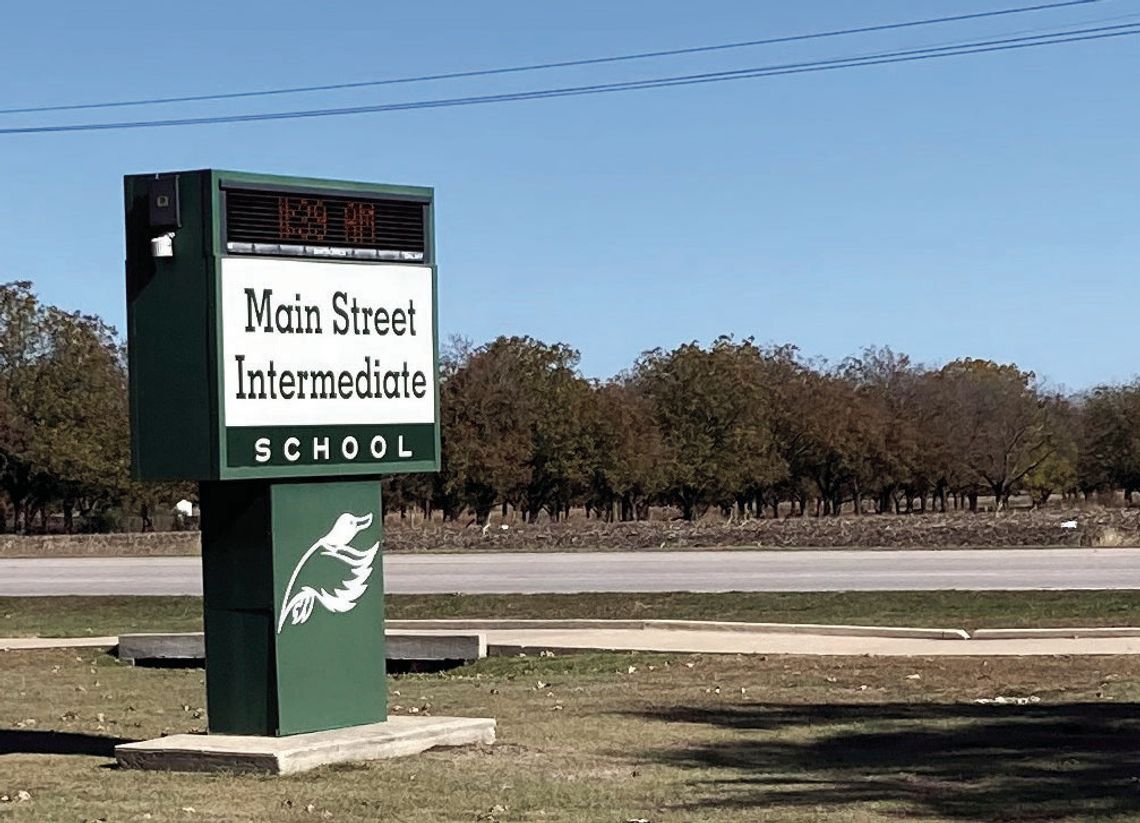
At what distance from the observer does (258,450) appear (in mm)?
10586

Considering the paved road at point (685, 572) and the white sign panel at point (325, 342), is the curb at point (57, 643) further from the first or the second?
the white sign panel at point (325, 342)

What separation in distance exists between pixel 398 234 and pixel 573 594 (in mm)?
17402

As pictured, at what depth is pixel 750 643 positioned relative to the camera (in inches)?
755

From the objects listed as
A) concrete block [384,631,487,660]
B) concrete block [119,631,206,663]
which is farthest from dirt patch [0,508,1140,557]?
concrete block [119,631,206,663]

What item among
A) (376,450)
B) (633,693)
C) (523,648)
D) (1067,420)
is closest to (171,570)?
(523,648)

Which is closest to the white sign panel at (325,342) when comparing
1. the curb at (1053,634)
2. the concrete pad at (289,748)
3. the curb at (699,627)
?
the concrete pad at (289,748)

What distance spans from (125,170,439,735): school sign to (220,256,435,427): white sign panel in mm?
11

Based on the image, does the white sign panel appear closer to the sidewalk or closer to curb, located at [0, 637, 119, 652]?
the sidewalk

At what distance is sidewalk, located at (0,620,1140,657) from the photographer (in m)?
17.9

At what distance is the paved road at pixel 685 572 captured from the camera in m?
29.8

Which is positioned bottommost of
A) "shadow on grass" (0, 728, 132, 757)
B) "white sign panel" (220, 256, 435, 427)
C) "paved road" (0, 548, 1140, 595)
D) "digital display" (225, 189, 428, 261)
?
"shadow on grass" (0, 728, 132, 757)

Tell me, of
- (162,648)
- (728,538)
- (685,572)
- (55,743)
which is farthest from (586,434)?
(55,743)

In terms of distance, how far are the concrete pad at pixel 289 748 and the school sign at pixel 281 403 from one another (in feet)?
0.61

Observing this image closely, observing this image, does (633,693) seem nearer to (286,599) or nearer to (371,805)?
(286,599)
